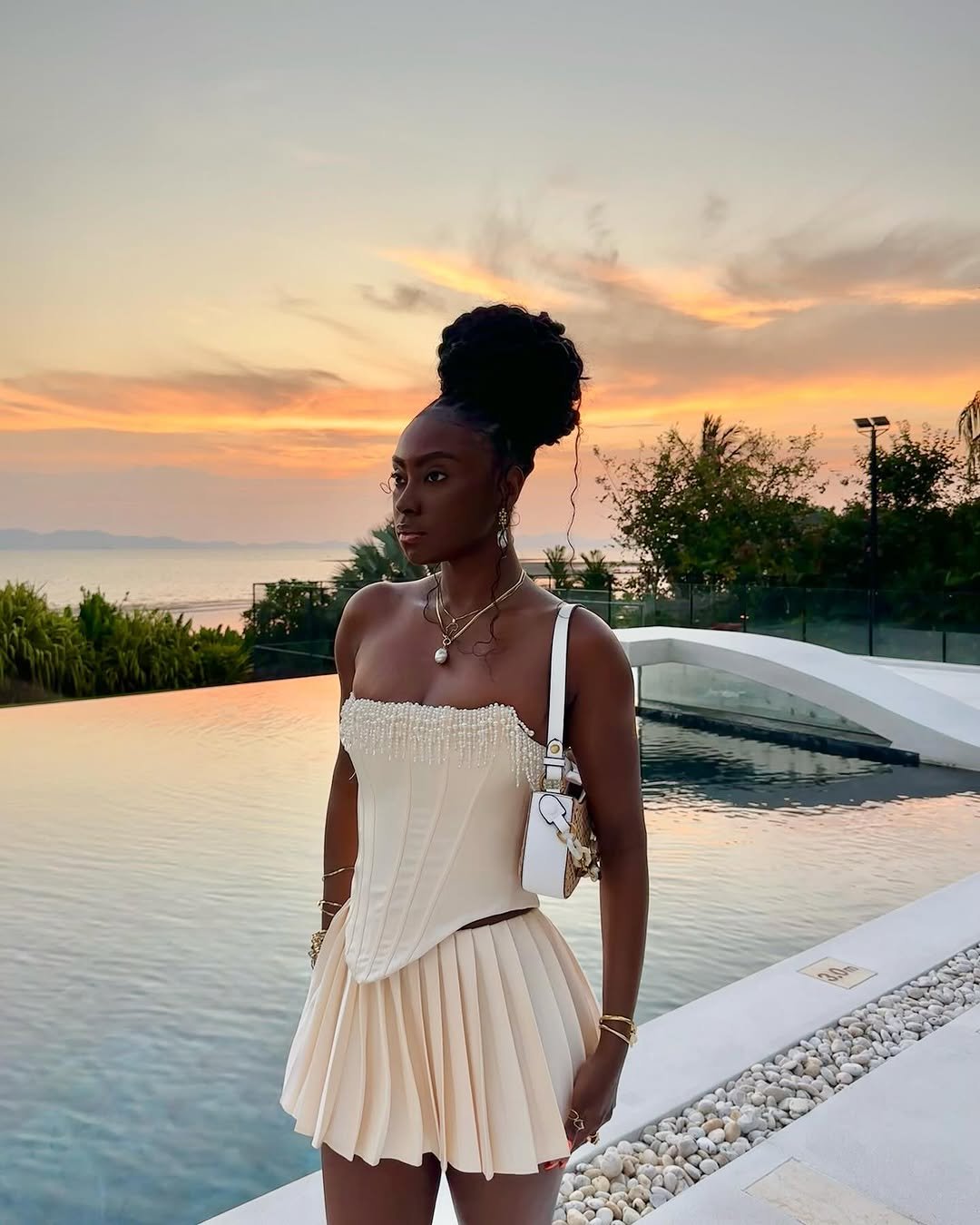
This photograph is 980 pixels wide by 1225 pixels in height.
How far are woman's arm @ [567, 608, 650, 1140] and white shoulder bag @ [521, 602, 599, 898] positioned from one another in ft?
0.09

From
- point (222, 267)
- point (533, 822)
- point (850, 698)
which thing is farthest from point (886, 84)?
point (533, 822)

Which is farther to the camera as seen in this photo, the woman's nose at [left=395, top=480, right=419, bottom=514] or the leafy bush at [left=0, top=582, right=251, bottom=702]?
the leafy bush at [left=0, top=582, right=251, bottom=702]

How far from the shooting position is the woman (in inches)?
51.2

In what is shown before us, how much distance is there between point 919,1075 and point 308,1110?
2.36m

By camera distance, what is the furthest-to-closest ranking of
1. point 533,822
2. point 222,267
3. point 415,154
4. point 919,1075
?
point 222,267 → point 415,154 → point 919,1075 → point 533,822

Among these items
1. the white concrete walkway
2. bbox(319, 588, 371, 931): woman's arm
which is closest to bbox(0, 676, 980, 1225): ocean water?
the white concrete walkway

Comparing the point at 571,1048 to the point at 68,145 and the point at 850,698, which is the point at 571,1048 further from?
the point at 68,145

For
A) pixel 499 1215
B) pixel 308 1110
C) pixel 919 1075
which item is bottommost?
pixel 919 1075

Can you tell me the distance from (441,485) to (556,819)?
469 mm

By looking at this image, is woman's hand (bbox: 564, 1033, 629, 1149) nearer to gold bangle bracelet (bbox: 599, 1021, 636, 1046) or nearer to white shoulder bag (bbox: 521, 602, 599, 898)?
gold bangle bracelet (bbox: 599, 1021, 636, 1046)

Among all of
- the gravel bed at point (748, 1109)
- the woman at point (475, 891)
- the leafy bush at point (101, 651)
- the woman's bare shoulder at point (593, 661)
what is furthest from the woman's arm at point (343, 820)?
the leafy bush at point (101, 651)

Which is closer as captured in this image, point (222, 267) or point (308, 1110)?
point (308, 1110)

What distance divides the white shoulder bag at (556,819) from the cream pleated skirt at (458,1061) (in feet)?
0.42

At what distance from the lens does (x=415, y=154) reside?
14734 mm
